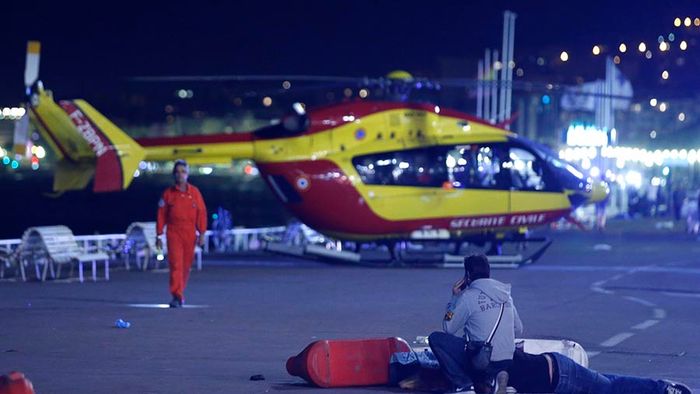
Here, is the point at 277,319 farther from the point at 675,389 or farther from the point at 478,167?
the point at 478,167

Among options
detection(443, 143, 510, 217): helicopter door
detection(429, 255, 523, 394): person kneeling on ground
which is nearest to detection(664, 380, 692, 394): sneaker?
detection(429, 255, 523, 394): person kneeling on ground

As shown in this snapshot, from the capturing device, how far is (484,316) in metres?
10.1

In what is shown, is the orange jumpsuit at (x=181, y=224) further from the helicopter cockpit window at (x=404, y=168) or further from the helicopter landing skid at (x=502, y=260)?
the helicopter cockpit window at (x=404, y=168)

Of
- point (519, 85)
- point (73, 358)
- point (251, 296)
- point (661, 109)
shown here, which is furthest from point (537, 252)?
point (661, 109)

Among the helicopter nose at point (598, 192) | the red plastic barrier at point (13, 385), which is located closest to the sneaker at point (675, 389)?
the red plastic barrier at point (13, 385)

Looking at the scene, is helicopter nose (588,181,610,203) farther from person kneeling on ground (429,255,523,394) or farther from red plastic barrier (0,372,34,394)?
red plastic barrier (0,372,34,394)

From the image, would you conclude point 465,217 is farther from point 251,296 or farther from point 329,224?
point 251,296

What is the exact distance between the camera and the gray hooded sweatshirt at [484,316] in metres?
10.1

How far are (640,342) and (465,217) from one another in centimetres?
1329

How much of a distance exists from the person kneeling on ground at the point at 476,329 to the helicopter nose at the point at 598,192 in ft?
62.3

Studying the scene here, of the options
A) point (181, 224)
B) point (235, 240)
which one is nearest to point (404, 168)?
point (235, 240)

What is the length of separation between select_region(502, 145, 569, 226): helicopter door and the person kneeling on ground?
56.3 feet

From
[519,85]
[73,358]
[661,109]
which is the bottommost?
[73,358]

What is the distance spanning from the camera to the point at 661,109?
10512 centimetres
